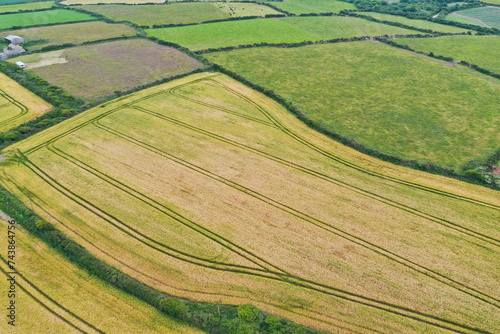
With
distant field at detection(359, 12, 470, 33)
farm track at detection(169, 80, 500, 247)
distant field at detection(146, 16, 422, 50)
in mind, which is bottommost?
farm track at detection(169, 80, 500, 247)

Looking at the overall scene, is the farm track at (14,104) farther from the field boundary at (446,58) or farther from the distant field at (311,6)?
the distant field at (311,6)

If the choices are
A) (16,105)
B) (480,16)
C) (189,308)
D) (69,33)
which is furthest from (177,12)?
(189,308)

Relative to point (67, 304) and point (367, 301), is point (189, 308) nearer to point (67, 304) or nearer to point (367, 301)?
point (67, 304)

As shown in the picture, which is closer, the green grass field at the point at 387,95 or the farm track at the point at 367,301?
the farm track at the point at 367,301

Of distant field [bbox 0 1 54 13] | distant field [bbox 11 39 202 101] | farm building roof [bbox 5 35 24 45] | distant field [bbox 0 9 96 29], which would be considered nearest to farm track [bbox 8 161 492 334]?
distant field [bbox 11 39 202 101]

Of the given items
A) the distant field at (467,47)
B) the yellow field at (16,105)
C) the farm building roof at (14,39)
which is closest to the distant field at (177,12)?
the farm building roof at (14,39)

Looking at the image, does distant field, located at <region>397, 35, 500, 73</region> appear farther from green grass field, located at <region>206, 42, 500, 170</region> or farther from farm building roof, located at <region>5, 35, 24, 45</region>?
farm building roof, located at <region>5, 35, 24, 45</region>
